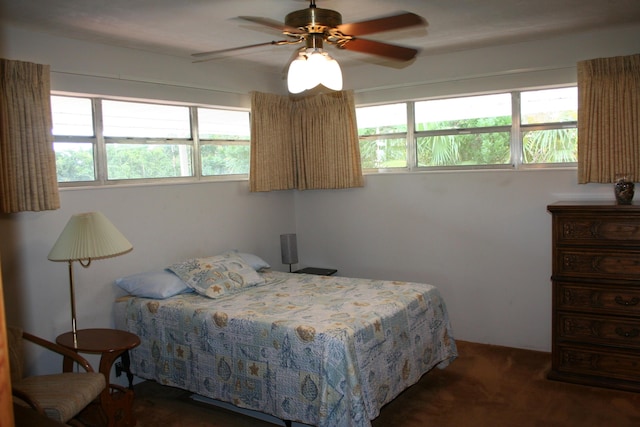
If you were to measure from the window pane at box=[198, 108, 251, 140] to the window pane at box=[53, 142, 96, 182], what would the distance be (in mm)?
1054

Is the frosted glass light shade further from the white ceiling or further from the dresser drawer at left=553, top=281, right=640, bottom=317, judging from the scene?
the dresser drawer at left=553, top=281, right=640, bottom=317

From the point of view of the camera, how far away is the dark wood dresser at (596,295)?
11.4 ft

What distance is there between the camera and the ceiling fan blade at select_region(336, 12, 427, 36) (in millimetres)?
2287

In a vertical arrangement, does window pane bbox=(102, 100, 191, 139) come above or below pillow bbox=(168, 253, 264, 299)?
above

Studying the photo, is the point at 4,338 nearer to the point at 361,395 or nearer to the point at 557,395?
the point at 361,395

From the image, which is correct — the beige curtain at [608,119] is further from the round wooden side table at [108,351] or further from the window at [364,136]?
the round wooden side table at [108,351]

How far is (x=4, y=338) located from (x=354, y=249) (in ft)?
15.3

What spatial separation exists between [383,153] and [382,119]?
319 millimetres

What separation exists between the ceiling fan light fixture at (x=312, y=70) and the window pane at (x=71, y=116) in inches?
74.2

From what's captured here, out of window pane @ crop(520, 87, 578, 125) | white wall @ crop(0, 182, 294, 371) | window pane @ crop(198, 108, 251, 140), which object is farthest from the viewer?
window pane @ crop(198, 108, 251, 140)

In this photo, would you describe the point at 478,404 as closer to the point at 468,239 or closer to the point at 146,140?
the point at 468,239

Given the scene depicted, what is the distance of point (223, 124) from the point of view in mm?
4758

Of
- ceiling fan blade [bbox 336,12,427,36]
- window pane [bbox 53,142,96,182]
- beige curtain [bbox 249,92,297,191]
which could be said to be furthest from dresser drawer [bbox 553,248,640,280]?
window pane [bbox 53,142,96,182]

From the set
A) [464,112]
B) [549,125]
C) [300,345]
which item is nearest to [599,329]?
[549,125]
